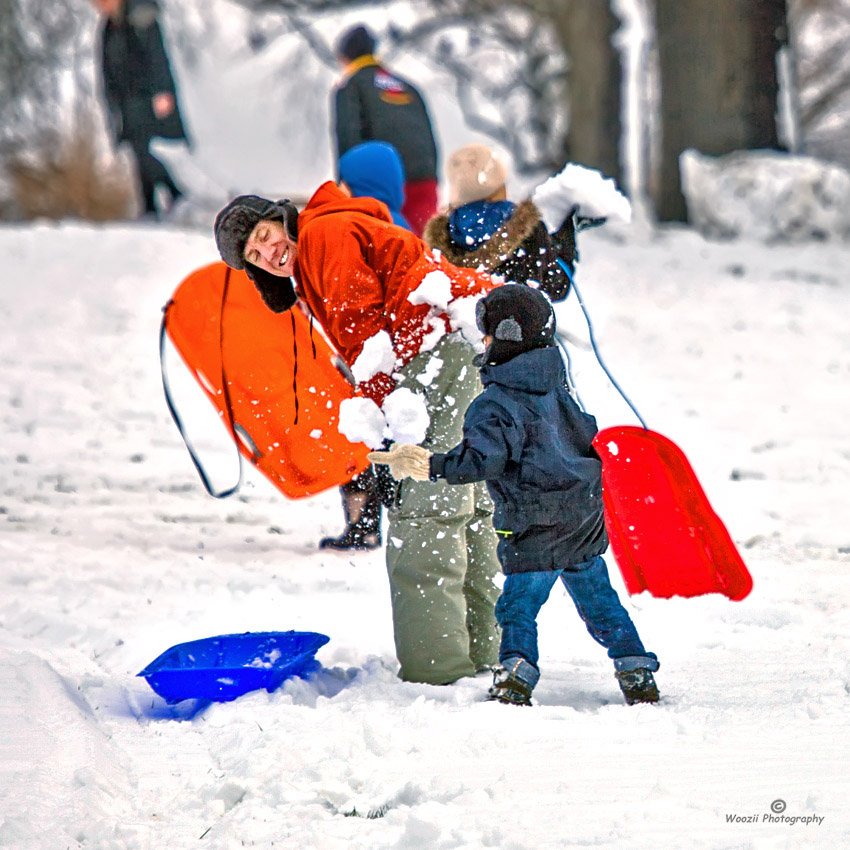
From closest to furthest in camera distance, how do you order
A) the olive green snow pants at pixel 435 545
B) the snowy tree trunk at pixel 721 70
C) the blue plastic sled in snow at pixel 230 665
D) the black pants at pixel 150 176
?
the blue plastic sled in snow at pixel 230 665, the olive green snow pants at pixel 435 545, the black pants at pixel 150 176, the snowy tree trunk at pixel 721 70

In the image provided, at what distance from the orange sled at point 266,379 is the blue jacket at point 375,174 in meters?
0.94

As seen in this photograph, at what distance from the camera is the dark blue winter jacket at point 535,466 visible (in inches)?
119

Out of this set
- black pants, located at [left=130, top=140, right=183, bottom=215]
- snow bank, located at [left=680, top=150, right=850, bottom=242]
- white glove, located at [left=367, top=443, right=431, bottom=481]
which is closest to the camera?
white glove, located at [left=367, top=443, right=431, bottom=481]

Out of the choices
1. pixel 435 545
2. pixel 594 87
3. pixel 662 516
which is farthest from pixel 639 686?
pixel 594 87

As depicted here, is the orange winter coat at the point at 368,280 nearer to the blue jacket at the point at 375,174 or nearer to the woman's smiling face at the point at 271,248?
the woman's smiling face at the point at 271,248

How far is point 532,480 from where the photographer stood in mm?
3021

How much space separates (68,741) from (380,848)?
940mm

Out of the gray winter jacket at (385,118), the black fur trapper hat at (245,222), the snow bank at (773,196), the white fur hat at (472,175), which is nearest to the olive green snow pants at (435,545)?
the black fur trapper hat at (245,222)

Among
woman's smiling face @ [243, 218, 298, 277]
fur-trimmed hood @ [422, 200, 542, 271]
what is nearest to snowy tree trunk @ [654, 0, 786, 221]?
fur-trimmed hood @ [422, 200, 542, 271]

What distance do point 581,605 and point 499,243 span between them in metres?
1.14

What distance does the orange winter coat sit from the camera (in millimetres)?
3270

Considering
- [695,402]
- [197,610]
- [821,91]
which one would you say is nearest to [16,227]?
[695,402]

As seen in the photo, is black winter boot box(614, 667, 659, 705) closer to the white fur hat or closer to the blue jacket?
the white fur hat

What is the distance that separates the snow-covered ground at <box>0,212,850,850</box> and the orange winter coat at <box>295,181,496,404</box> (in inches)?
25.4
